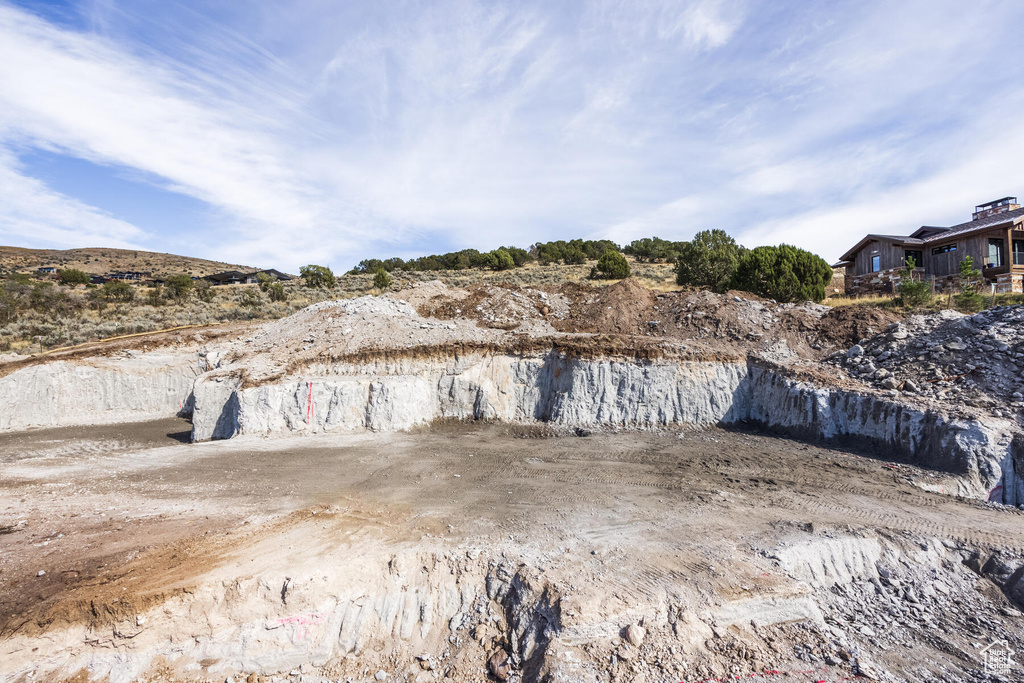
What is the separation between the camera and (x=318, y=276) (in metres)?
45.4

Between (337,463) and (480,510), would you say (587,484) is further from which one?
(337,463)

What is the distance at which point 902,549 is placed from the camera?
25.7 feet

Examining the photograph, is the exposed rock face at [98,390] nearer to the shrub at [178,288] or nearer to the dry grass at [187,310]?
the dry grass at [187,310]

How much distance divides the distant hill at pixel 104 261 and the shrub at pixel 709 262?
249 ft

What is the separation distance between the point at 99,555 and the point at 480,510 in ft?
21.9

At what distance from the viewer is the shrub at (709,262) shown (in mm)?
32062

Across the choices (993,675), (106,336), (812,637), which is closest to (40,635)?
(812,637)

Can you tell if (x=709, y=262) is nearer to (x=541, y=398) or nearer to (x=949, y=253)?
(x=949, y=253)

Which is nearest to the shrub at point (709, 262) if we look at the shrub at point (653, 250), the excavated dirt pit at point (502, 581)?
the shrub at point (653, 250)

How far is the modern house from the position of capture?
86.7ft

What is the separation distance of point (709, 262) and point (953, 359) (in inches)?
784

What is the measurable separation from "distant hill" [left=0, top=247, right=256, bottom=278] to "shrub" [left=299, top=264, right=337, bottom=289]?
1556 inches

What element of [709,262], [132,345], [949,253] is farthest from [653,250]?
[132,345]

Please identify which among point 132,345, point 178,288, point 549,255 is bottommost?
point 132,345
